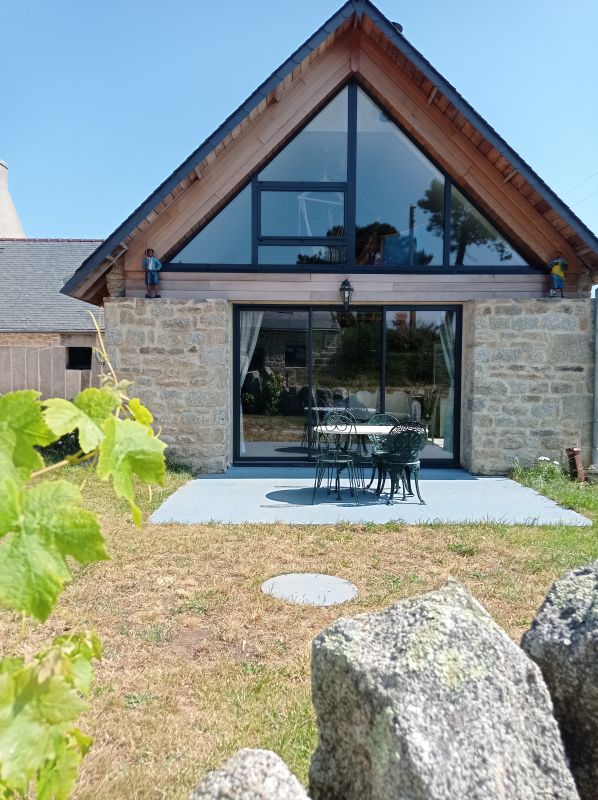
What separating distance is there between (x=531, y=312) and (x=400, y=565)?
556cm

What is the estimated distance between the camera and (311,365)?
991 centimetres

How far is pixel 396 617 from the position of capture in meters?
1.80

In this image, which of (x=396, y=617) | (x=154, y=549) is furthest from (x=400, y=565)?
(x=396, y=617)

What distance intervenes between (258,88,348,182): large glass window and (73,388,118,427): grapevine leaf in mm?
8955

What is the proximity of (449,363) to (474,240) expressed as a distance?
2004 mm

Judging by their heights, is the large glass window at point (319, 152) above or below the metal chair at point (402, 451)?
above

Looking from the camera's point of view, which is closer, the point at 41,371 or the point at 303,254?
the point at 303,254

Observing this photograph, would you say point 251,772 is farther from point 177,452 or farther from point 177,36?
point 177,36

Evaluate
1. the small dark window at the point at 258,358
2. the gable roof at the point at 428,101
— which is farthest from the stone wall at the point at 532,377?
the small dark window at the point at 258,358

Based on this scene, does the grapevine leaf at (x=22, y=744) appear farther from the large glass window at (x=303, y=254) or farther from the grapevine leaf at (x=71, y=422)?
the large glass window at (x=303, y=254)

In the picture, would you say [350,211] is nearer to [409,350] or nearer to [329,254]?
[329,254]

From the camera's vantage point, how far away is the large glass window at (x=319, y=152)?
9406 millimetres

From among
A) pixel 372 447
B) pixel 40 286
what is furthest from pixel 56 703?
pixel 40 286

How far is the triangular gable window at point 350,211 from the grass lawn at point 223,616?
4.51m
